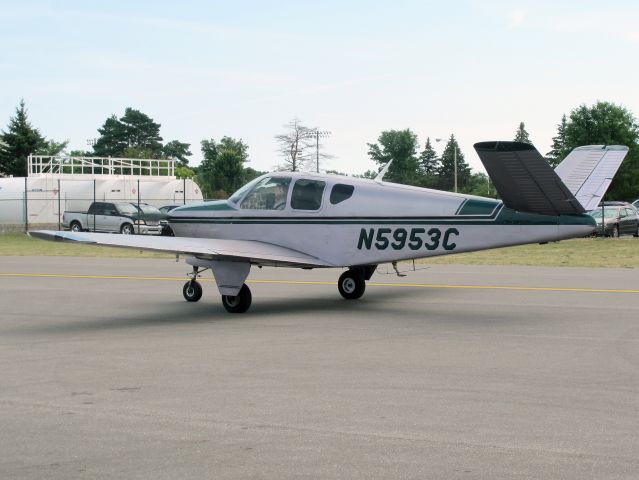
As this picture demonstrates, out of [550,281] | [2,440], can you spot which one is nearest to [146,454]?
[2,440]

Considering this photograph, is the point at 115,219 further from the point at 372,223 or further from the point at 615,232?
the point at 372,223

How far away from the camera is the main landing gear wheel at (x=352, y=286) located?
1648cm

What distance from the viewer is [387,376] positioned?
9148mm

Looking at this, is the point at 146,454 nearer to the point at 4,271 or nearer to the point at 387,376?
the point at 387,376

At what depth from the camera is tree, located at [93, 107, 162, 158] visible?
502ft

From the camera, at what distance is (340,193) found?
15117mm

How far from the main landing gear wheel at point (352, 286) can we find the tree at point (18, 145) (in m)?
82.1

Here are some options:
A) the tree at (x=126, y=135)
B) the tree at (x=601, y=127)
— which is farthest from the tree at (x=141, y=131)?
the tree at (x=601, y=127)

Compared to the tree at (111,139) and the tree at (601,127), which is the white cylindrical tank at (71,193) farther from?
the tree at (111,139)


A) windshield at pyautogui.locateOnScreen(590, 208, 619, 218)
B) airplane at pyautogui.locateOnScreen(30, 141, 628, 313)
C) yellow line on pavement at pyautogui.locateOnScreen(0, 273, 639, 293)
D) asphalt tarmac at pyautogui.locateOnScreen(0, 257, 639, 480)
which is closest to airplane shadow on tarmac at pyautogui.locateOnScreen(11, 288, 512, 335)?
asphalt tarmac at pyautogui.locateOnScreen(0, 257, 639, 480)

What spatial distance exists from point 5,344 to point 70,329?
1.51 metres

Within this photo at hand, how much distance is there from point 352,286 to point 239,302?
2578 millimetres

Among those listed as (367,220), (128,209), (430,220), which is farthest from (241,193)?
(128,209)

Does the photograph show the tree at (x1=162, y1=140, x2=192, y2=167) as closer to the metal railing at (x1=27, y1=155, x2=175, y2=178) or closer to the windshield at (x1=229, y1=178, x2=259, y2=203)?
the metal railing at (x1=27, y1=155, x2=175, y2=178)
